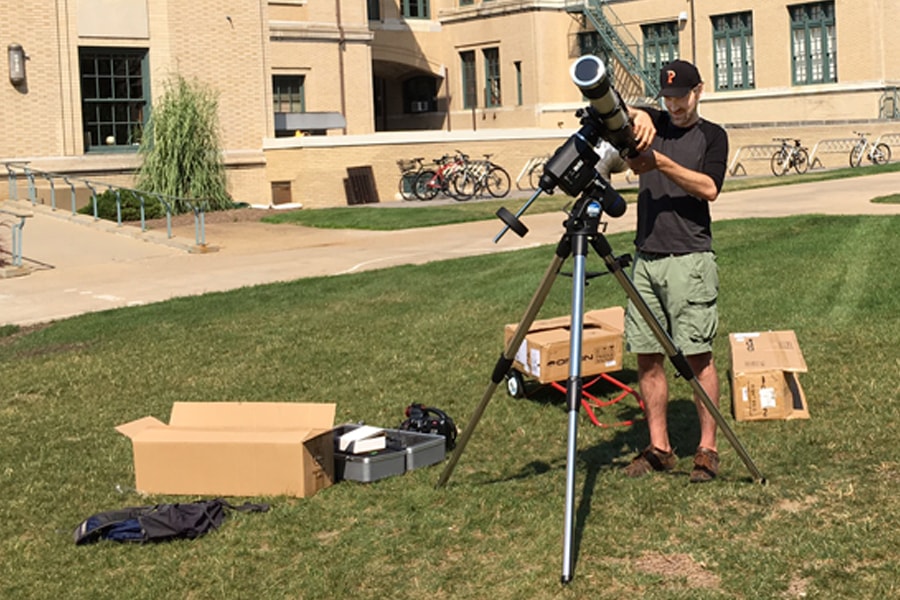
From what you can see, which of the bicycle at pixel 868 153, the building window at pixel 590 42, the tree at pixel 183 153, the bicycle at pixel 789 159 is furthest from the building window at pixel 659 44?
the tree at pixel 183 153

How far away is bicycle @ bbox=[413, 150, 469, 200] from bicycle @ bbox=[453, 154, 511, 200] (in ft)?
0.56

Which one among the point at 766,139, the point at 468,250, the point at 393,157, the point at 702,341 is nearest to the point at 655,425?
the point at 702,341

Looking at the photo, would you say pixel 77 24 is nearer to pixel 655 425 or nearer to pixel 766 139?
pixel 766 139

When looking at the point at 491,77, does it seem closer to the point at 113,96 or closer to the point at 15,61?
the point at 113,96

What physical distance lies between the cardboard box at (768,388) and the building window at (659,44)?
36222mm

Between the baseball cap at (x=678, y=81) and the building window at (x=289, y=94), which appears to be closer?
the baseball cap at (x=678, y=81)

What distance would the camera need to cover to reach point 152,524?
20.2 ft

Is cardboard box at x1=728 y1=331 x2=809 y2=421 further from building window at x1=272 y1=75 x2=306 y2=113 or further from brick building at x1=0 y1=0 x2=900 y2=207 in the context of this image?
building window at x1=272 y1=75 x2=306 y2=113

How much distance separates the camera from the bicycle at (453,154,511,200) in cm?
2945

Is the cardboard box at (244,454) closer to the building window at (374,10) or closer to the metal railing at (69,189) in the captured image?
the metal railing at (69,189)

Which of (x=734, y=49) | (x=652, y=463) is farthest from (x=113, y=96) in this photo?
Result: (x=652, y=463)

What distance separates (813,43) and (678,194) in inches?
1412

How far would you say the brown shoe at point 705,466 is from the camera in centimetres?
643

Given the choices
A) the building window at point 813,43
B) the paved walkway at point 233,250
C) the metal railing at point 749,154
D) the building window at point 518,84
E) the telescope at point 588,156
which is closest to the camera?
the telescope at point 588,156
